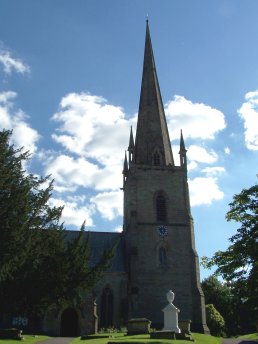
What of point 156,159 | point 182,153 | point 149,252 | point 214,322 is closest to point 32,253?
point 149,252

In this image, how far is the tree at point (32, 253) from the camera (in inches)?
687

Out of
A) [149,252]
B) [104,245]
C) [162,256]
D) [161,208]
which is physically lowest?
[162,256]

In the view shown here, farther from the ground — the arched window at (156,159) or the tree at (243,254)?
the arched window at (156,159)

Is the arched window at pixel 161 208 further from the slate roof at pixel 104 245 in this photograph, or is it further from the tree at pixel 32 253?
the tree at pixel 32 253

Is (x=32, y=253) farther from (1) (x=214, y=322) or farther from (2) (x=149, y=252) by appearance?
(1) (x=214, y=322)

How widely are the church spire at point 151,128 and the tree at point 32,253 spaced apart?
23.0 metres

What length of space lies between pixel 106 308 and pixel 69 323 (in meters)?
3.31

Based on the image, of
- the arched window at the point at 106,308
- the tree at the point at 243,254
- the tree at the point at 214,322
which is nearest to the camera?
the tree at the point at 243,254

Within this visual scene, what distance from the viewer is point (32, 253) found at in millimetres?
18859

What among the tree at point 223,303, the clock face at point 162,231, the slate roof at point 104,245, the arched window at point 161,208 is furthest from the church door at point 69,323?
the tree at point 223,303

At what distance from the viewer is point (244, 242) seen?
15438mm

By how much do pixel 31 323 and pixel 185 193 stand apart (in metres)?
18.3

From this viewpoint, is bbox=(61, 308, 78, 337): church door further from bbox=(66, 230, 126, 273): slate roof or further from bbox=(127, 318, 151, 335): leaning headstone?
bbox=(127, 318, 151, 335): leaning headstone

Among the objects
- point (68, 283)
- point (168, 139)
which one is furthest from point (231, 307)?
point (68, 283)
